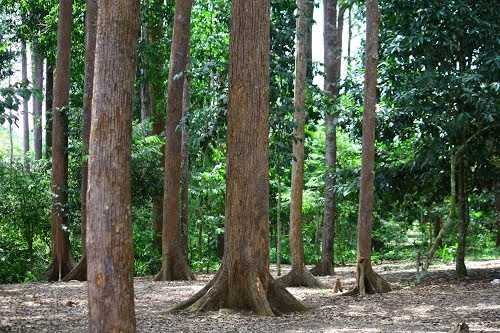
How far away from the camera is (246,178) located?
9828 mm

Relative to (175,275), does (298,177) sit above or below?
above

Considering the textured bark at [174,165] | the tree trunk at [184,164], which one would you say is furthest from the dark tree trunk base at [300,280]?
the tree trunk at [184,164]

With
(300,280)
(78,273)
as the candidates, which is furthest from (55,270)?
(300,280)

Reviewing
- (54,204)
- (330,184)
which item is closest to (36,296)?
(54,204)

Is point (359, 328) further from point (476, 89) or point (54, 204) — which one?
point (54, 204)

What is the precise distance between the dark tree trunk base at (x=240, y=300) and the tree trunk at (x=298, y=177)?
14.1ft

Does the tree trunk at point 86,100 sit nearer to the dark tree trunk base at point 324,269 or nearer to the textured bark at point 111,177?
the dark tree trunk base at point 324,269

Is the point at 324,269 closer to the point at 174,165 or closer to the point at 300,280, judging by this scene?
the point at 300,280

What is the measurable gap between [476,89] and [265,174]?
5.44m

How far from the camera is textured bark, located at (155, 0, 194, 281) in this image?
16062 millimetres

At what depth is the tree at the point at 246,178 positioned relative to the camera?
9734 mm

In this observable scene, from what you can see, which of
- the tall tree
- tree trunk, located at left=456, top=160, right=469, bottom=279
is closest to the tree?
tree trunk, located at left=456, top=160, right=469, bottom=279

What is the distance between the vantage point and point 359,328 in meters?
8.57

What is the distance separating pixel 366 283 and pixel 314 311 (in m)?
2.70
